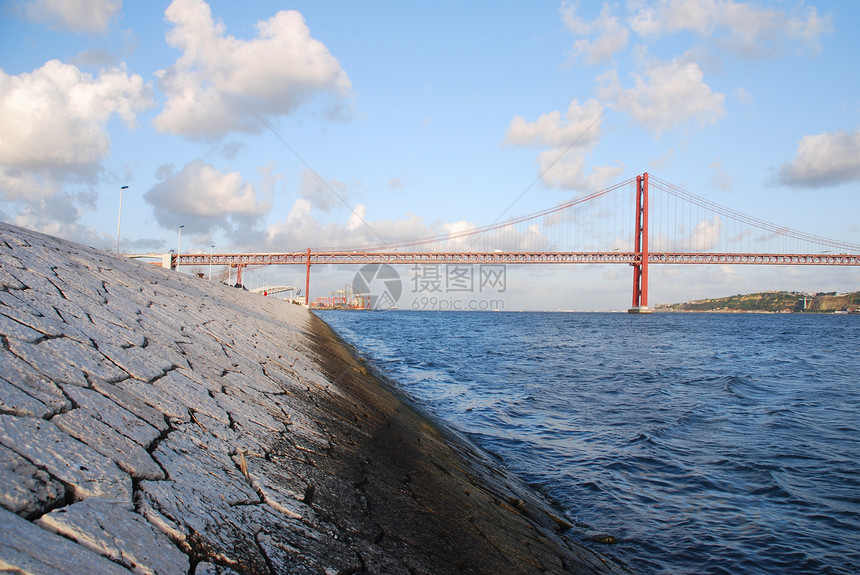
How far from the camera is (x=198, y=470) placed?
2.04 m

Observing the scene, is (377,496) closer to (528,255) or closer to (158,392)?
(158,392)

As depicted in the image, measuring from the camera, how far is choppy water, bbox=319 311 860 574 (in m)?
3.79

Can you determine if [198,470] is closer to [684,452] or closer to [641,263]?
[684,452]

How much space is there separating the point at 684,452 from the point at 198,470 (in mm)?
5911

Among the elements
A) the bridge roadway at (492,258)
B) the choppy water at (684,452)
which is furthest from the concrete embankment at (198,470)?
the bridge roadway at (492,258)

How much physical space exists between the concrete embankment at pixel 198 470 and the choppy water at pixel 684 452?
0.87 meters

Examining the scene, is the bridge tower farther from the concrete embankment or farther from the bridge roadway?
the concrete embankment

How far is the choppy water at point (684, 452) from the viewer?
12.4 ft

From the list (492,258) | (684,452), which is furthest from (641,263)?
(684,452)

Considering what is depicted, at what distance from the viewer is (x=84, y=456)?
1.74 meters

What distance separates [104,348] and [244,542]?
1868 millimetres

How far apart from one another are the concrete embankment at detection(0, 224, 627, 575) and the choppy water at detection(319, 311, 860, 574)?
874 millimetres

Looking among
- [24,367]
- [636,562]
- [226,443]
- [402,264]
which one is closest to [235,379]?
[226,443]

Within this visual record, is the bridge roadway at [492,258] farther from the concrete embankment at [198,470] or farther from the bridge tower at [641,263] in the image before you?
the concrete embankment at [198,470]
